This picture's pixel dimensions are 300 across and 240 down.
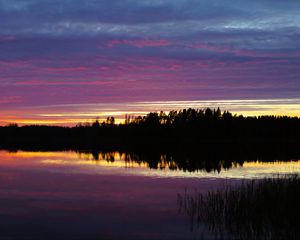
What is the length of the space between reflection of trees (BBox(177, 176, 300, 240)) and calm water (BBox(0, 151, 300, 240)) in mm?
854

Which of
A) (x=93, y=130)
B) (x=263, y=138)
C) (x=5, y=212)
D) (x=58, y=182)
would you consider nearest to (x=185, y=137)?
(x=263, y=138)

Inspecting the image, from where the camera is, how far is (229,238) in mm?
15883

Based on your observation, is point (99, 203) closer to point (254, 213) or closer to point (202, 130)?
point (254, 213)

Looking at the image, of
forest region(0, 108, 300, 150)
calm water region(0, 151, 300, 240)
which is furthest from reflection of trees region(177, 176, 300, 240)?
forest region(0, 108, 300, 150)

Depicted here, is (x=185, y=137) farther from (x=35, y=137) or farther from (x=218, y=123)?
(x=35, y=137)

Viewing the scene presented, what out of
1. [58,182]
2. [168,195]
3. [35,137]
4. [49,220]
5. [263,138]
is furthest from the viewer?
[35,137]

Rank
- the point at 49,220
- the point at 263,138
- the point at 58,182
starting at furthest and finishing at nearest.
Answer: the point at 263,138, the point at 58,182, the point at 49,220

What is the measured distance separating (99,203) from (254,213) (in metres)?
7.87

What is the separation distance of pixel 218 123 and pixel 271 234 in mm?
109319

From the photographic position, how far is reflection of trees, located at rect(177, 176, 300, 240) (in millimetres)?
16109

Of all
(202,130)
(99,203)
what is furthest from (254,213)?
(202,130)

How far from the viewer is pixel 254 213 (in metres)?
17.9

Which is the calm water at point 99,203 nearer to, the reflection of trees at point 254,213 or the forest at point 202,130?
the reflection of trees at point 254,213

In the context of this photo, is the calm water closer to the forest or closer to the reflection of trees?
the reflection of trees
